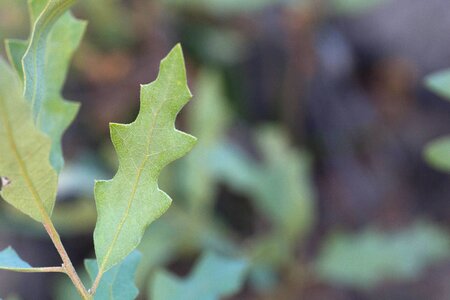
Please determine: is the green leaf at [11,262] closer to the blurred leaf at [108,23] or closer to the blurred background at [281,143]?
the blurred background at [281,143]

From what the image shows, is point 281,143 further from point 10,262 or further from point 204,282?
point 10,262

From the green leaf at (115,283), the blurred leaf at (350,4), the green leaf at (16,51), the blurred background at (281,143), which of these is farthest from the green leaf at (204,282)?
the blurred leaf at (350,4)

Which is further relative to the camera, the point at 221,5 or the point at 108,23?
the point at 108,23

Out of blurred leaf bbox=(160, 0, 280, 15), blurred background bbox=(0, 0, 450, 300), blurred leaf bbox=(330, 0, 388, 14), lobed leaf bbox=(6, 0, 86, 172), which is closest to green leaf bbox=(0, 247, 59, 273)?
lobed leaf bbox=(6, 0, 86, 172)

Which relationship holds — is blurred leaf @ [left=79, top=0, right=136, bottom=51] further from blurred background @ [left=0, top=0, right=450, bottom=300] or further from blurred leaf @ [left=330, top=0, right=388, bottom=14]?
blurred leaf @ [left=330, top=0, right=388, bottom=14]

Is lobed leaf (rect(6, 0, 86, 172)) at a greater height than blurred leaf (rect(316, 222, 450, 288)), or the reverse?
lobed leaf (rect(6, 0, 86, 172))

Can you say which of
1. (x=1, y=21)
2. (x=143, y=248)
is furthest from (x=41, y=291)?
(x=1, y=21)

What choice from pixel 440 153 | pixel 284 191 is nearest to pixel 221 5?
pixel 284 191
